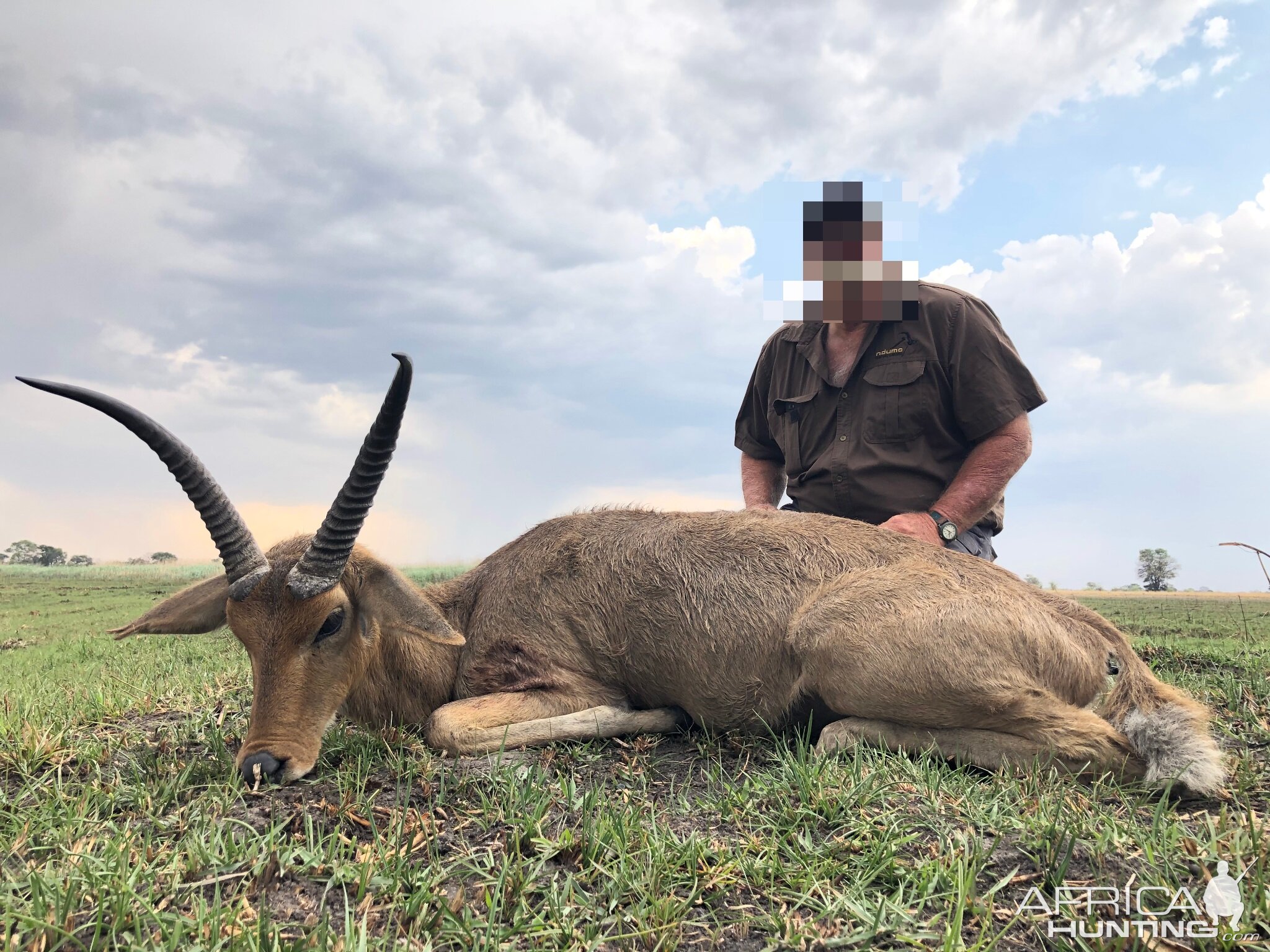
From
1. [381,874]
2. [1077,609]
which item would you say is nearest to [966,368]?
[1077,609]

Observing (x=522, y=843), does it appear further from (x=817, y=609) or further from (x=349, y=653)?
(x=817, y=609)

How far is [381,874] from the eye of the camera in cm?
257

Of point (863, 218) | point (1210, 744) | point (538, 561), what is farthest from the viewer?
point (863, 218)

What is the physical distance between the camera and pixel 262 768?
348 centimetres

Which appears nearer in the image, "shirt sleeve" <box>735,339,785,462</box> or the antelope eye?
the antelope eye

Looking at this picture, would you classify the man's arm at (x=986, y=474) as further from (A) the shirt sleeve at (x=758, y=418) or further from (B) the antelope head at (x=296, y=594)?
(B) the antelope head at (x=296, y=594)

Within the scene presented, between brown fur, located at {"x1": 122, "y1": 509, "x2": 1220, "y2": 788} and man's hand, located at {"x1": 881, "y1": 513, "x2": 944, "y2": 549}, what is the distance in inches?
35.1

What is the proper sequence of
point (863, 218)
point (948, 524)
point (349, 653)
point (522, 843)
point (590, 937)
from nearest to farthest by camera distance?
point (590, 937) → point (522, 843) → point (349, 653) → point (948, 524) → point (863, 218)

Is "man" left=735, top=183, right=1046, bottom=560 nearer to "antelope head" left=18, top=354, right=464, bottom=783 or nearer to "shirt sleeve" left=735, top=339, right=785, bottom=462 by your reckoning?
"shirt sleeve" left=735, top=339, right=785, bottom=462

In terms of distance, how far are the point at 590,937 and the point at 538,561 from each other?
116 inches

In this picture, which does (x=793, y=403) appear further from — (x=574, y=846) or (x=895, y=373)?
(x=574, y=846)

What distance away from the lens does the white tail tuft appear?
3514 millimetres

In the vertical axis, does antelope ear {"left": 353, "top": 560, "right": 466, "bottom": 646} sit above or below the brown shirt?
below

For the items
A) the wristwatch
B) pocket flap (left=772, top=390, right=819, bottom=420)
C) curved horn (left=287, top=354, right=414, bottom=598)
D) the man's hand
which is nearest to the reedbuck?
curved horn (left=287, top=354, right=414, bottom=598)
